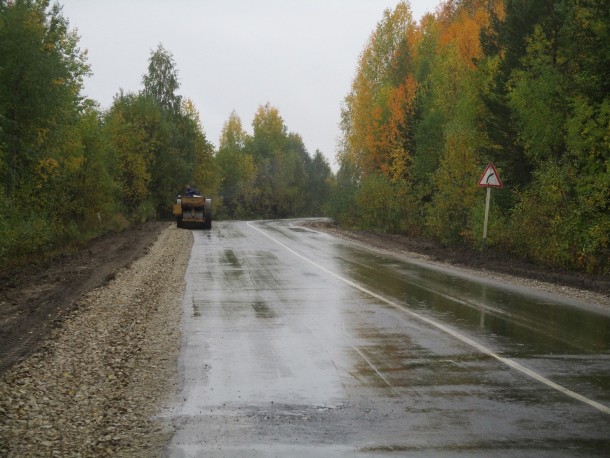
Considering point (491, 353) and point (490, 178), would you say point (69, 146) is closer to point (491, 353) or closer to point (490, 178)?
point (490, 178)

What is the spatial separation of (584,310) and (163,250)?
15835 mm

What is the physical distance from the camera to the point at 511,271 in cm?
1902

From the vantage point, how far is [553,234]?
20.2 m

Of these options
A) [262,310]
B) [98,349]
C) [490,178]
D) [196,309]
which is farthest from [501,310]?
[490,178]

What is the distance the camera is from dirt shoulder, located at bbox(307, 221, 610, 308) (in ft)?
49.4

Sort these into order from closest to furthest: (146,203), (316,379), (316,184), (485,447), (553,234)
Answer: (485,447), (316,379), (553,234), (146,203), (316,184)

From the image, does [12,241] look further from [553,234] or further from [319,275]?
[553,234]

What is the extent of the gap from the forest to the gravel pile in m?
10.5

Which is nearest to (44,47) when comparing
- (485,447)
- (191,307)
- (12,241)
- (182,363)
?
(12,241)

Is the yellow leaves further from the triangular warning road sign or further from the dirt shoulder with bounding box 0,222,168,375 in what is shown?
the triangular warning road sign

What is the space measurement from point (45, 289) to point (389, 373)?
9.92 meters

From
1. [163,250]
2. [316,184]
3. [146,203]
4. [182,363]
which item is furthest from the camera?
[316,184]

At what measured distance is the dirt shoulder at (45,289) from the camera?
9.25m

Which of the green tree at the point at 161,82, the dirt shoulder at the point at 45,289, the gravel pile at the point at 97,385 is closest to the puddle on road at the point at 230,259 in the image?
the dirt shoulder at the point at 45,289
